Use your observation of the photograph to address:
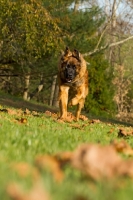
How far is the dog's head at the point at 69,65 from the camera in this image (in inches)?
479

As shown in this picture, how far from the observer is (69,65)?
40.5 feet

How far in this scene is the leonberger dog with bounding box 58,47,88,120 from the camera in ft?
39.6

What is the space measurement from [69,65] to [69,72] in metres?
0.26

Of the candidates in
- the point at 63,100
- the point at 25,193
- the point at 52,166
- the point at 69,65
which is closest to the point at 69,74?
the point at 69,65

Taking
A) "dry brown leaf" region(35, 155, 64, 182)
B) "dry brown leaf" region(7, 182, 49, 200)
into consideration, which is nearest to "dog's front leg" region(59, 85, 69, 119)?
"dry brown leaf" region(35, 155, 64, 182)

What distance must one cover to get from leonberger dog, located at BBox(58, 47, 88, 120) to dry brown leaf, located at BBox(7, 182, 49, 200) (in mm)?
9723

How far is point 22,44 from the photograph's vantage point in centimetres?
2397

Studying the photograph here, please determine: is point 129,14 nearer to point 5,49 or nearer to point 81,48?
point 81,48

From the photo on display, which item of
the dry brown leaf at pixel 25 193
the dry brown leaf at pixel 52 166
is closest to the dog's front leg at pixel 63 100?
the dry brown leaf at pixel 52 166

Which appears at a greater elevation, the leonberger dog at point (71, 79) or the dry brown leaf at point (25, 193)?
the dry brown leaf at point (25, 193)

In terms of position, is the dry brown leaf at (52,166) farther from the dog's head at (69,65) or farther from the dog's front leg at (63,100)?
the dog's head at (69,65)

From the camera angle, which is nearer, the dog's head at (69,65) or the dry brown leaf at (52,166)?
the dry brown leaf at (52,166)

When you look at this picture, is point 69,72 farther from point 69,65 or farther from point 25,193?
point 25,193

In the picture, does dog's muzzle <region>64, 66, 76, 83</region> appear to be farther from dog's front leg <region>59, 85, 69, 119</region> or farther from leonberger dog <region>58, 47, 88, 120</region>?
dog's front leg <region>59, 85, 69, 119</region>
